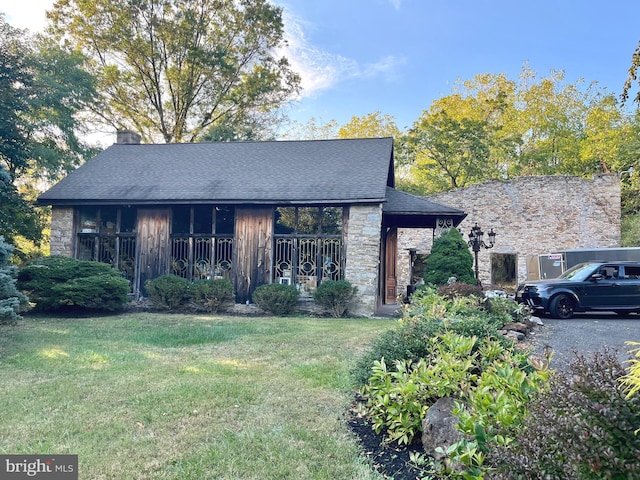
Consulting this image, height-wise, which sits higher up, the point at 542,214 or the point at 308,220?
the point at 542,214

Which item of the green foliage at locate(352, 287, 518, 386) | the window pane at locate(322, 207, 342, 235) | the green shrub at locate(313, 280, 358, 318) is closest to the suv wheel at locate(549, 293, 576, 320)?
the green shrub at locate(313, 280, 358, 318)

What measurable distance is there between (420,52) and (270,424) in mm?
22135

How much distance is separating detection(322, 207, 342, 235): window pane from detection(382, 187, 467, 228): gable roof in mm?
1289

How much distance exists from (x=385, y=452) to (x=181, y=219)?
37.0ft

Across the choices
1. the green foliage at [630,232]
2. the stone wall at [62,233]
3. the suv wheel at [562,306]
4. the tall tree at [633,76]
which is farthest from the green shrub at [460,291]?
the green foliage at [630,232]

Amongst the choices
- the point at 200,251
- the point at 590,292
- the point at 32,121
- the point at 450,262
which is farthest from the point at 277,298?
the point at 32,121

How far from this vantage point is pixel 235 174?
1312cm

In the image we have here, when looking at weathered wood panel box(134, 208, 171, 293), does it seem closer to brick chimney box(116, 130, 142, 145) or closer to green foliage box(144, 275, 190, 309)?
green foliage box(144, 275, 190, 309)

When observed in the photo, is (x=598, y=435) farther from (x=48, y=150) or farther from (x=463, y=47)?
(x=463, y=47)

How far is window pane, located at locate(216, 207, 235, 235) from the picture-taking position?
12945 millimetres

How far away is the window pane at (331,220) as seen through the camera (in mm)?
11883

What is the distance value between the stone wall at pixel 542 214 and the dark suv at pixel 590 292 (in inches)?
305

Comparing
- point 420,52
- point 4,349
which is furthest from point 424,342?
point 420,52

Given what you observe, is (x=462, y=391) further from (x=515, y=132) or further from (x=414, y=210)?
(x=515, y=132)
